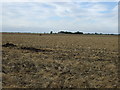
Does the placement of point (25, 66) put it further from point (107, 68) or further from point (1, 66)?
point (107, 68)

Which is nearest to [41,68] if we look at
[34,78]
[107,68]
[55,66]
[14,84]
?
[55,66]

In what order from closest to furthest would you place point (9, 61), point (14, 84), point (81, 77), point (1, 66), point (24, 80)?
point (14, 84) → point (24, 80) → point (81, 77) → point (1, 66) → point (9, 61)

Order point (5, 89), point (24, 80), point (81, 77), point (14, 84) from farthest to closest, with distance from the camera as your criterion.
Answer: point (81, 77) → point (24, 80) → point (14, 84) → point (5, 89)

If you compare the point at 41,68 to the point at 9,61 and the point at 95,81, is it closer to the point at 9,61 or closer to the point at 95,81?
the point at 9,61

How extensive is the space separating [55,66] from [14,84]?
346cm

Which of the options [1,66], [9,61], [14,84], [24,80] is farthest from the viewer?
[9,61]

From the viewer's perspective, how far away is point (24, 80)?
848cm

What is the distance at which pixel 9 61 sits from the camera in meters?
11.7

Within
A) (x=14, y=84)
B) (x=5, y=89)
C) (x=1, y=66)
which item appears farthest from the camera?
(x=1, y=66)

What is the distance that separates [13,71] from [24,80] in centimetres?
146

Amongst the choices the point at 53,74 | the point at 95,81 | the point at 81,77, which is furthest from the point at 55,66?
the point at 95,81

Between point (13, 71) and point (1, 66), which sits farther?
point (1, 66)

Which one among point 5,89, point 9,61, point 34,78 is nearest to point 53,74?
point 34,78

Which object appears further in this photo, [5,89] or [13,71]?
[13,71]
